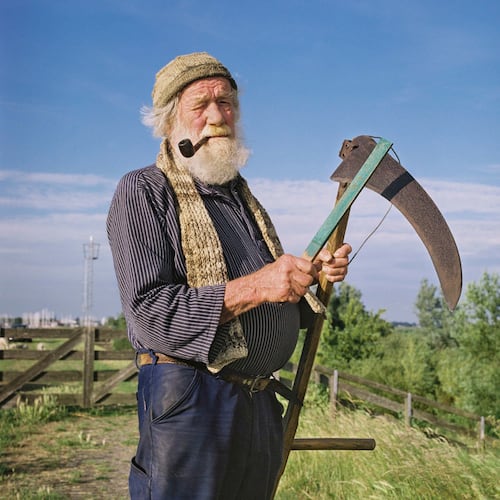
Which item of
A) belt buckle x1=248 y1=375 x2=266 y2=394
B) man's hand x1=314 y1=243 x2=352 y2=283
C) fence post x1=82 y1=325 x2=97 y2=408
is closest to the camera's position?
belt buckle x1=248 y1=375 x2=266 y2=394

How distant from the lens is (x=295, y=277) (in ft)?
6.86

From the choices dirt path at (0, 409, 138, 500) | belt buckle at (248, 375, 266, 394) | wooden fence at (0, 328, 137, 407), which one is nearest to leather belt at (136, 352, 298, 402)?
belt buckle at (248, 375, 266, 394)

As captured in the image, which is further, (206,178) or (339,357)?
(339,357)

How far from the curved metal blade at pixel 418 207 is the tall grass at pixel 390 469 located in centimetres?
180

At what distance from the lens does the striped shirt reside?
218 centimetres

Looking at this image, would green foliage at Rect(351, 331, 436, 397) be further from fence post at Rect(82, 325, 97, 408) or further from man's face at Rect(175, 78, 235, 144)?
man's face at Rect(175, 78, 235, 144)

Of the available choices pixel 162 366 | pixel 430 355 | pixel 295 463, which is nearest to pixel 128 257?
pixel 162 366

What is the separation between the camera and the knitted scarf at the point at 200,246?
227 centimetres

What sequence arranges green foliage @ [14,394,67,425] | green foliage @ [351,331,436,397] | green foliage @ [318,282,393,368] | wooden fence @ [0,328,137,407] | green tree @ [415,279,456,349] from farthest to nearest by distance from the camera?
green tree @ [415,279,456,349] → green foliage @ [318,282,393,368] → green foliage @ [351,331,436,397] → wooden fence @ [0,328,137,407] → green foliage @ [14,394,67,425]

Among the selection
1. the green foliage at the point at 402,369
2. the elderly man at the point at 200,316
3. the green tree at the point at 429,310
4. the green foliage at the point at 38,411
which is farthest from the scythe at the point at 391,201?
the green tree at the point at 429,310

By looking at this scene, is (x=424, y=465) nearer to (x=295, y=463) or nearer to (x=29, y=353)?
(x=295, y=463)

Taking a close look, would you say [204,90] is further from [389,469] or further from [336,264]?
[389,469]

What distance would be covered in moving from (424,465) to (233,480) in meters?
2.24

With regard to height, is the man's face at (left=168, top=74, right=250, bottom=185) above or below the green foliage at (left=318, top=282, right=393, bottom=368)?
above
